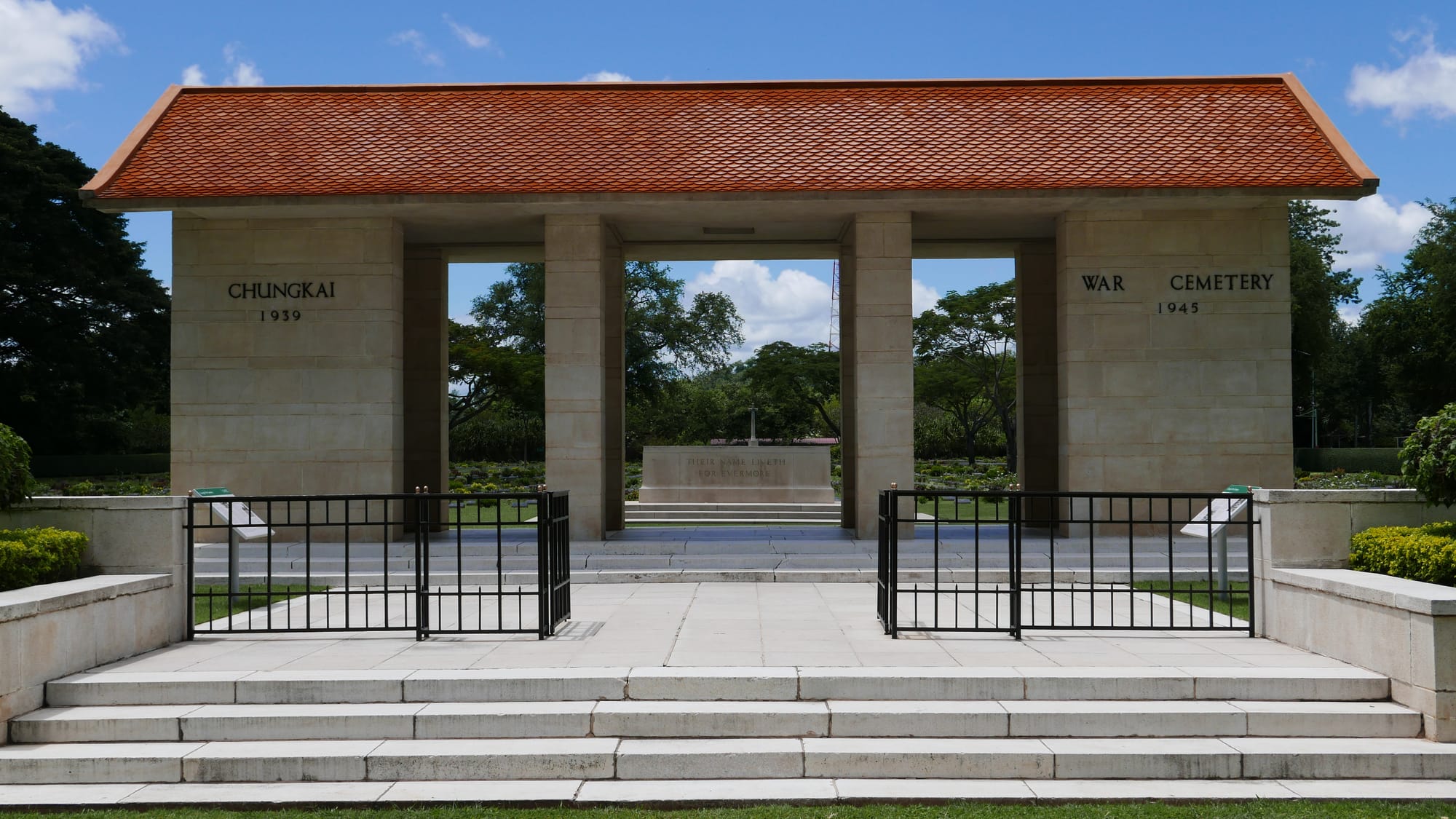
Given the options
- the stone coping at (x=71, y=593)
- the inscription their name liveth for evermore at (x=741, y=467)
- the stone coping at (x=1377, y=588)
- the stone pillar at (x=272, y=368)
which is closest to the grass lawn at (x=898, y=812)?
the stone coping at (x=1377, y=588)

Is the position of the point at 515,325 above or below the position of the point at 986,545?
above

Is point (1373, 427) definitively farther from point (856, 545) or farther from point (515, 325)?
point (856, 545)

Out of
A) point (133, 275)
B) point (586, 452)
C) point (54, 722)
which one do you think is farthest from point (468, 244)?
point (133, 275)

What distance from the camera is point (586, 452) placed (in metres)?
18.3

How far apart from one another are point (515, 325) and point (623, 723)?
49.4 meters

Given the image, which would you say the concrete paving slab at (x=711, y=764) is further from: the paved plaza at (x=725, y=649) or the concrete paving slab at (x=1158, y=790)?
the concrete paving slab at (x=1158, y=790)

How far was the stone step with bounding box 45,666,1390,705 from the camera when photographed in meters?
7.91

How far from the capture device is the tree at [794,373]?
46.0 meters

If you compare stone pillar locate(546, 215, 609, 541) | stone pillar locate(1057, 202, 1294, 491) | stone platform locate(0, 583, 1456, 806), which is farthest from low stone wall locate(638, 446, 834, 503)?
stone platform locate(0, 583, 1456, 806)

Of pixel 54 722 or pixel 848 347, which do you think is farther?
pixel 848 347

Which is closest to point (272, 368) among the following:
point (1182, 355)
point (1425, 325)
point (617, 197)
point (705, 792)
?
point (617, 197)

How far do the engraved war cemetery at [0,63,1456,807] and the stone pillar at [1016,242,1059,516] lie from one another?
0.08m

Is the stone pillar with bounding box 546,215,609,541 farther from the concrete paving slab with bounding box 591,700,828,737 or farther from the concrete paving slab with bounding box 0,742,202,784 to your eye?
the concrete paving slab with bounding box 0,742,202,784

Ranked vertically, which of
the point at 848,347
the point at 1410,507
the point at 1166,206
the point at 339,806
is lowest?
the point at 339,806
